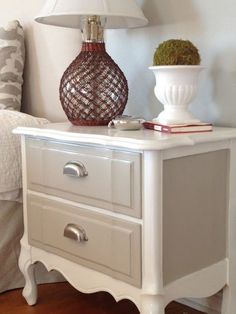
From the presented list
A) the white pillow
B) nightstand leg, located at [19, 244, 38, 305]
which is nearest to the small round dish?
nightstand leg, located at [19, 244, 38, 305]

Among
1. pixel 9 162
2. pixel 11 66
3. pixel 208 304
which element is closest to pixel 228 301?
pixel 208 304

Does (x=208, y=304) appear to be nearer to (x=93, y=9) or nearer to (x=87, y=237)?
(x=87, y=237)

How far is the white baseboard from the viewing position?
1.46m

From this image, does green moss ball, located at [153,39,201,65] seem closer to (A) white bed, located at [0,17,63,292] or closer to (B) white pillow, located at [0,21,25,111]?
(A) white bed, located at [0,17,63,292]

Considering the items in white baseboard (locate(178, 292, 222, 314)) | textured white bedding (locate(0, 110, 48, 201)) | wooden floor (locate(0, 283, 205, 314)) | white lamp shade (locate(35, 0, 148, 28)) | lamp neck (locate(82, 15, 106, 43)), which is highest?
white lamp shade (locate(35, 0, 148, 28))

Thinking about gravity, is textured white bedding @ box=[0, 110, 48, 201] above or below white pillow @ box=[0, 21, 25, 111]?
below

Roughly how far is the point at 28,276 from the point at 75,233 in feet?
1.21

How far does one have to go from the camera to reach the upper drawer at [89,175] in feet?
3.65

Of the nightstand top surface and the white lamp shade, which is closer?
the nightstand top surface

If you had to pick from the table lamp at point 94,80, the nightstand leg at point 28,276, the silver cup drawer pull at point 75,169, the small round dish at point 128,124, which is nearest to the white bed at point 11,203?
the nightstand leg at point 28,276

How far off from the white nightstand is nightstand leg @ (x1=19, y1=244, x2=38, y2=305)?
0.32 feet

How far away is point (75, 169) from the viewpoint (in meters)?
1.25

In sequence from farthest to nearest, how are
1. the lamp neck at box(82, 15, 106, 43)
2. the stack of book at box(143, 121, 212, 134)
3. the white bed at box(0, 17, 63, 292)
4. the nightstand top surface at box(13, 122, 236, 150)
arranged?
the white bed at box(0, 17, 63, 292), the lamp neck at box(82, 15, 106, 43), the stack of book at box(143, 121, 212, 134), the nightstand top surface at box(13, 122, 236, 150)

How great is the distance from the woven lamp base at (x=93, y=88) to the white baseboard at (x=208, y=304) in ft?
2.09
